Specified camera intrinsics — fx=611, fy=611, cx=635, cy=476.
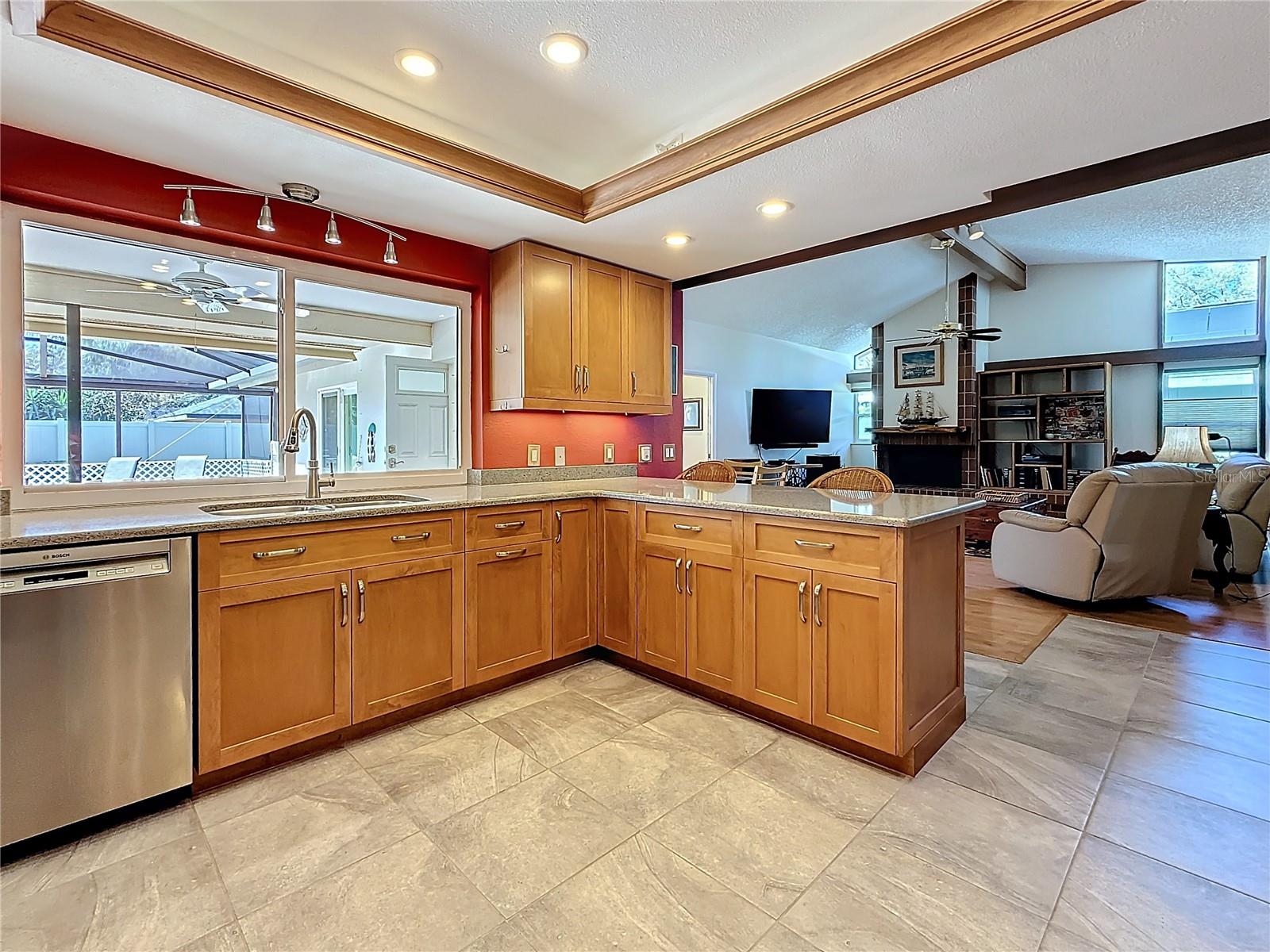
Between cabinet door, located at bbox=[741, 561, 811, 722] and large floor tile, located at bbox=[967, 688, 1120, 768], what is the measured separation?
2.79 ft

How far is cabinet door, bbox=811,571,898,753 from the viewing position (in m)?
2.13

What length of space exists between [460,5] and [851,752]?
2864 mm

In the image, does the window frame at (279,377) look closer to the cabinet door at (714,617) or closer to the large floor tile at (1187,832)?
the cabinet door at (714,617)

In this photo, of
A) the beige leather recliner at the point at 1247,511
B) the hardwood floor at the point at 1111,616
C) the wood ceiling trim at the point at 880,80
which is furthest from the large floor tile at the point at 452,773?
A: the beige leather recliner at the point at 1247,511

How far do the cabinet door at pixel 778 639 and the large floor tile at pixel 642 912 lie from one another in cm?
88

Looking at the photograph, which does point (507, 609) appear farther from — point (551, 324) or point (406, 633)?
point (551, 324)

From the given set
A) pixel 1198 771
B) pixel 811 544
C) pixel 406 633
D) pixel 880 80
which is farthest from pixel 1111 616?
pixel 406 633

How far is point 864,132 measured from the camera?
85.0 inches

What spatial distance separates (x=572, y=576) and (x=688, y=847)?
153cm

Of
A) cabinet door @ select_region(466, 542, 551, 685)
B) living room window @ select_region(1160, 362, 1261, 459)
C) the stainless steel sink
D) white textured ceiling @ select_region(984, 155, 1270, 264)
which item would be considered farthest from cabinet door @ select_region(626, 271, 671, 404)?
living room window @ select_region(1160, 362, 1261, 459)

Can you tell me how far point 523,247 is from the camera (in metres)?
3.32

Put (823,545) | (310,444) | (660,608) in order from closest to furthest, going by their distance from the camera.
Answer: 1. (823,545)
2. (310,444)
3. (660,608)

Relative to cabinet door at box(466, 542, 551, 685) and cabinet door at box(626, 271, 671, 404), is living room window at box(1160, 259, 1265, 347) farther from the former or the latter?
cabinet door at box(466, 542, 551, 685)

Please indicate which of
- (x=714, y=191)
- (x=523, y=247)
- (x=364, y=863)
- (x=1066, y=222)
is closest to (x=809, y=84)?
(x=714, y=191)
